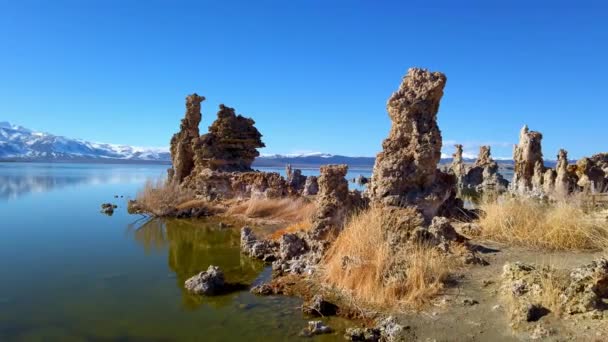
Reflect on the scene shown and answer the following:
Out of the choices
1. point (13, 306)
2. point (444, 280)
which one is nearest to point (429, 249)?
point (444, 280)

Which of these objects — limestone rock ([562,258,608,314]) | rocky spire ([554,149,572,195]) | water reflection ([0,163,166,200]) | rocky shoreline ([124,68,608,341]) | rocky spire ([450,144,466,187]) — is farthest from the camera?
rocky spire ([450,144,466,187])

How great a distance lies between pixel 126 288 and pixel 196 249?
3547 millimetres

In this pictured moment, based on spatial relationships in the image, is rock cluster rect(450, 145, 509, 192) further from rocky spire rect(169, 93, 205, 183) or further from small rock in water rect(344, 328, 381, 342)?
small rock in water rect(344, 328, 381, 342)

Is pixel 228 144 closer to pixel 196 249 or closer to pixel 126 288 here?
pixel 196 249

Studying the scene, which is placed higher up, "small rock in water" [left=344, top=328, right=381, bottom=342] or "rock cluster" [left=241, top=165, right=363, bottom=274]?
"rock cluster" [left=241, top=165, right=363, bottom=274]

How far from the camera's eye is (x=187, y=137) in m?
21.4

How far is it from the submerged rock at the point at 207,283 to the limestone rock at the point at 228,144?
1290 cm

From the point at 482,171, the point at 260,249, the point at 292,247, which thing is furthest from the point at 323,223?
the point at 482,171

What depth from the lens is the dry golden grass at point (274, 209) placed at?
15.5 metres

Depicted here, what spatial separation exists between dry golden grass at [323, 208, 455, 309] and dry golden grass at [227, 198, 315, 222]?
775cm

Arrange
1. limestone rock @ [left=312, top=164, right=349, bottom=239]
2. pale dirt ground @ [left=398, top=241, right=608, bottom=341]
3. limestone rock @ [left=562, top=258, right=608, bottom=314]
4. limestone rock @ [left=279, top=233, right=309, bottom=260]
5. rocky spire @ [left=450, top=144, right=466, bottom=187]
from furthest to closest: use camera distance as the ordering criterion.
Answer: rocky spire @ [left=450, top=144, right=466, bottom=187]
limestone rock @ [left=279, top=233, right=309, bottom=260]
limestone rock @ [left=312, top=164, right=349, bottom=239]
limestone rock @ [left=562, top=258, right=608, bottom=314]
pale dirt ground @ [left=398, top=241, right=608, bottom=341]

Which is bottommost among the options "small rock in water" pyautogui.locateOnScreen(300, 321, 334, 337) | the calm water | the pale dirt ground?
the calm water

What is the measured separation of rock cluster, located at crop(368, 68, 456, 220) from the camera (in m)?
9.17

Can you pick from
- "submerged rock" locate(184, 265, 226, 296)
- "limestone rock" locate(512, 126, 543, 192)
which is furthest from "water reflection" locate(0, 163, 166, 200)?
"limestone rock" locate(512, 126, 543, 192)
